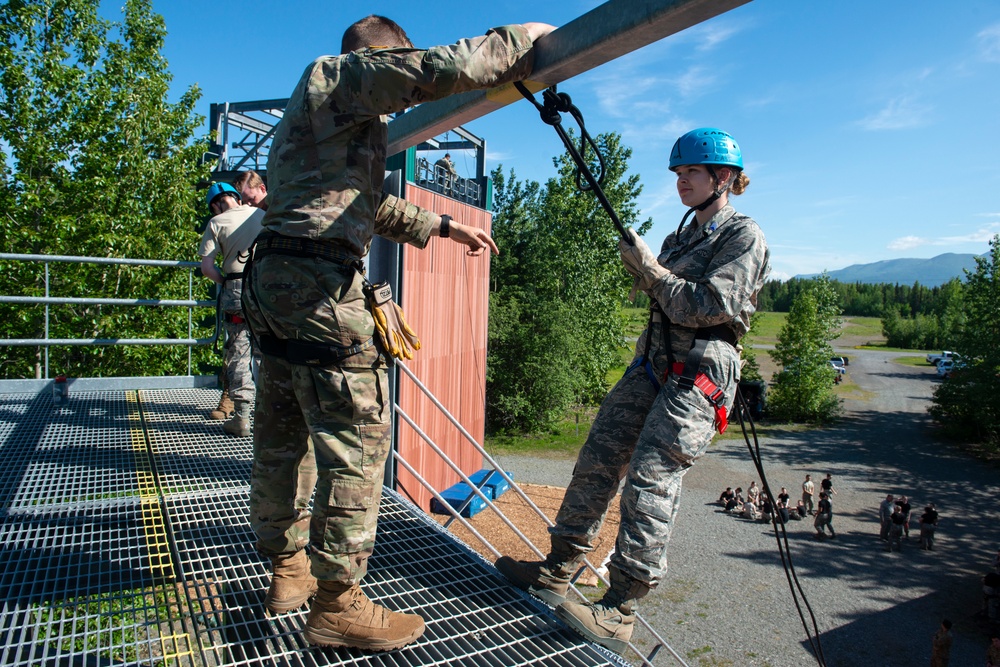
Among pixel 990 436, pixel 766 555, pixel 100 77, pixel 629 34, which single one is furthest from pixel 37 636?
pixel 990 436

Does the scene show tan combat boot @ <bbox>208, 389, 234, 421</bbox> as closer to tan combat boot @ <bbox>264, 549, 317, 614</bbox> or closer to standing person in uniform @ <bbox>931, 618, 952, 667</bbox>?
tan combat boot @ <bbox>264, 549, 317, 614</bbox>

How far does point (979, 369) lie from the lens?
101 feet

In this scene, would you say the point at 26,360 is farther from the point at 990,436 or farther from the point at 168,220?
the point at 990,436

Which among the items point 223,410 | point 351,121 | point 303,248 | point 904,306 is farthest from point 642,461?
point 904,306

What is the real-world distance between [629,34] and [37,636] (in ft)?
9.48

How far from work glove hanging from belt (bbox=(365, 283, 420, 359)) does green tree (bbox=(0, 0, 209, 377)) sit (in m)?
12.4

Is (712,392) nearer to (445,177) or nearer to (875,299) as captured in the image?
(445,177)

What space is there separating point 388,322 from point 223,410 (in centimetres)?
392

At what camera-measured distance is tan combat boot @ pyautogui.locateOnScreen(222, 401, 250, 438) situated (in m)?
4.95

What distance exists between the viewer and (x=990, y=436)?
1221 inches

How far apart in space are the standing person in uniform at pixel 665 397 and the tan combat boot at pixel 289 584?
87cm

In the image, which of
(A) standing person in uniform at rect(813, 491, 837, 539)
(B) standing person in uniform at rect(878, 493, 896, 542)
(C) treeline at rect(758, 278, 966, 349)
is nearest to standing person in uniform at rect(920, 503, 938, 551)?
(B) standing person in uniform at rect(878, 493, 896, 542)

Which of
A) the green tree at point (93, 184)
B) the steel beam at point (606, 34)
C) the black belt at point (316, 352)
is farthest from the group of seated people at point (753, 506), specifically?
the black belt at point (316, 352)

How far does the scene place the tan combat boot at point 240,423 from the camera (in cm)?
495
